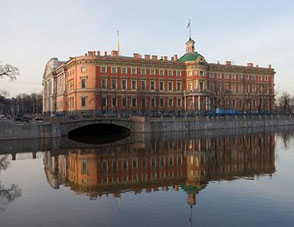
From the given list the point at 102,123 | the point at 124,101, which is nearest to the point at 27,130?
the point at 102,123

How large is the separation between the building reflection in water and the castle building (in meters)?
44.0

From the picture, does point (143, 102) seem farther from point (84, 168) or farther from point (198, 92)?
point (84, 168)

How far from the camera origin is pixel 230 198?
685 inches

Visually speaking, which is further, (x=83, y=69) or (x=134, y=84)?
(x=134, y=84)

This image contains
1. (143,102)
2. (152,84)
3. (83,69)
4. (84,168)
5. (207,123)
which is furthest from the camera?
(152,84)

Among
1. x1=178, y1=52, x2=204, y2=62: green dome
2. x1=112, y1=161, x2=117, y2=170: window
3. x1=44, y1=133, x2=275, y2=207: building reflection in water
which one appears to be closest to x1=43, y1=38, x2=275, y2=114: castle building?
x1=178, y1=52, x2=204, y2=62: green dome

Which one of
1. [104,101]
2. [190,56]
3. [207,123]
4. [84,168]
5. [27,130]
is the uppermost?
[190,56]

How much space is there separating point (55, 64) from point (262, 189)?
102 metres

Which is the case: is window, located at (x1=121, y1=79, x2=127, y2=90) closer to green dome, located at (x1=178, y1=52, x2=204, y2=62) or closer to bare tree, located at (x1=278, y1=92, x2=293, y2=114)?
green dome, located at (x1=178, y1=52, x2=204, y2=62)

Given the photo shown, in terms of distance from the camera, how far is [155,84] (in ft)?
288

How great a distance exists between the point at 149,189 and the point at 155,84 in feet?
226

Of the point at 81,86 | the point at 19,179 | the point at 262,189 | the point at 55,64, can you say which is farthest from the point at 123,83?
the point at 262,189

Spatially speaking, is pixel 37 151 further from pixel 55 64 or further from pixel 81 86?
pixel 55 64

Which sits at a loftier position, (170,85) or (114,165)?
(170,85)
